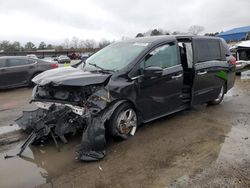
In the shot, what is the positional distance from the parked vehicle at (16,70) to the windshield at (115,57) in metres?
6.30

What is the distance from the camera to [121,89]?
15.8 ft

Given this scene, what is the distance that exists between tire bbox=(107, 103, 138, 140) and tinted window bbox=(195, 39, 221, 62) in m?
2.35

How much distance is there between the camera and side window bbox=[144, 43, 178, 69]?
Answer: 17.5 feet

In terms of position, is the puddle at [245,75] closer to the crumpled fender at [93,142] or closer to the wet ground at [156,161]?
the wet ground at [156,161]

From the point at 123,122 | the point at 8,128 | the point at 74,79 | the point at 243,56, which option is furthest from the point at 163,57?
the point at 243,56

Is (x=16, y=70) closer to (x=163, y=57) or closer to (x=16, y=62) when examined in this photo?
(x=16, y=62)

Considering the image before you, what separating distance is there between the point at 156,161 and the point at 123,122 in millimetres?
996

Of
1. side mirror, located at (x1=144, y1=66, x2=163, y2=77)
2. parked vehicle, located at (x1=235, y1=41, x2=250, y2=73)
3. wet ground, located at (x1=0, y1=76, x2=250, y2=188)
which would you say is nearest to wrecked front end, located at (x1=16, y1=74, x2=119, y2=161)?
wet ground, located at (x1=0, y1=76, x2=250, y2=188)

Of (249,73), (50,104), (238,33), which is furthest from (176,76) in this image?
(238,33)

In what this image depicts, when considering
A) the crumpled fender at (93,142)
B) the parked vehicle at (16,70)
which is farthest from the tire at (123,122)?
the parked vehicle at (16,70)

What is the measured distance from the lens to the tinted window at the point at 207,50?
6.47m

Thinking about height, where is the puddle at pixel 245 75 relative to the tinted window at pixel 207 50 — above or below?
below

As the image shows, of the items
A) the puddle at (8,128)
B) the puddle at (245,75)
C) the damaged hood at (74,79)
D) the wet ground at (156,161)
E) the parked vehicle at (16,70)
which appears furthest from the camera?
the puddle at (245,75)

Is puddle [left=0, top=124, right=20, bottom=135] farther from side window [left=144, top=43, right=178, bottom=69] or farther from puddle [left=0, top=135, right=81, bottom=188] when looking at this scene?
side window [left=144, top=43, right=178, bottom=69]
